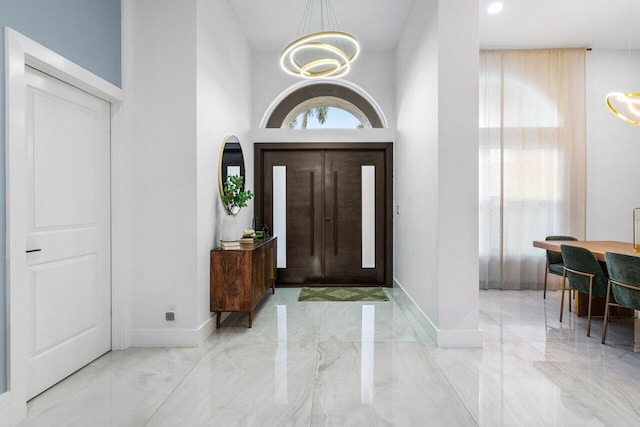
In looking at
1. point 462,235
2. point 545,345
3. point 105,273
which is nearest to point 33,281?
point 105,273

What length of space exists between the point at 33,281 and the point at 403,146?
3998 millimetres

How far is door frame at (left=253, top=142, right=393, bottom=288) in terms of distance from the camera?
5320 millimetres

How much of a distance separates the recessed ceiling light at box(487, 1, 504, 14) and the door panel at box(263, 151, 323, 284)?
9.07 ft

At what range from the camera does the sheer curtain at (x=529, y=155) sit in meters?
5.17

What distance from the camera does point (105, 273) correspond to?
9.65ft

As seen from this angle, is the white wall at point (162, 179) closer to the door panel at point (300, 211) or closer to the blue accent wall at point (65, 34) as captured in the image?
the blue accent wall at point (65, 34)

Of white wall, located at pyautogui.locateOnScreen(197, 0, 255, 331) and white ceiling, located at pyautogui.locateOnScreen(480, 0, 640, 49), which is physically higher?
white ceiling, located at pyautogui.locateOnScreen(480, 0, 640, 49)

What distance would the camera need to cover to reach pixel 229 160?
4051 millimetres

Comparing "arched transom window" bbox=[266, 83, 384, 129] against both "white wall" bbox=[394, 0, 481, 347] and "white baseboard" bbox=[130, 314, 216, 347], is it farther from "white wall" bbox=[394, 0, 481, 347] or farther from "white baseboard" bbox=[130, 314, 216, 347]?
"white baseboard" bbox=[130, 314, 216, 347]

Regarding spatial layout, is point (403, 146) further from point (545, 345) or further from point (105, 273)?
point (105, 273)

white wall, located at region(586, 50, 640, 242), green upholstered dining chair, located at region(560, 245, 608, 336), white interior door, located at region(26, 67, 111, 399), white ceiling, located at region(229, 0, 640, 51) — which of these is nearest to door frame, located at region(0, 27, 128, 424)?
white interior door, located at region(26, 67, 111, 399)

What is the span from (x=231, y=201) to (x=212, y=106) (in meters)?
0.96

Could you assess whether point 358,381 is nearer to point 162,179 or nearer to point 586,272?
point 162,179

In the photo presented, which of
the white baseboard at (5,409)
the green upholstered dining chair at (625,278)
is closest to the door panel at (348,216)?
the green upholstered dining chair at (625,278)
